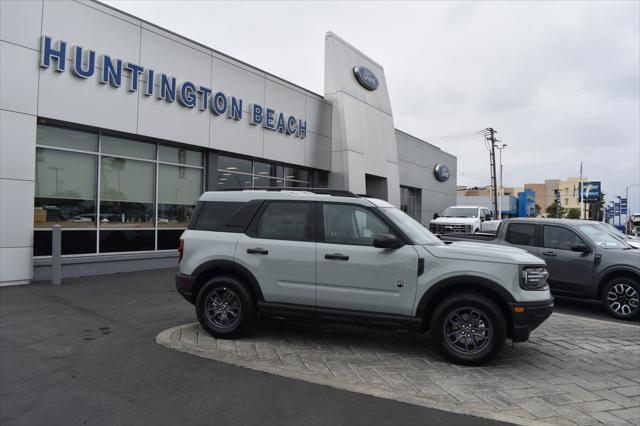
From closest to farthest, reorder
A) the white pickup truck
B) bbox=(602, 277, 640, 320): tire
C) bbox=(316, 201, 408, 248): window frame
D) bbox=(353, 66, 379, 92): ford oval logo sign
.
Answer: bbox=(316, 201, 408, 248): window frame
bbox=(602, 277, 640, 320): tire
the white pickup truck
bbox=(353, 66, 379, 92): ford oval logo sign

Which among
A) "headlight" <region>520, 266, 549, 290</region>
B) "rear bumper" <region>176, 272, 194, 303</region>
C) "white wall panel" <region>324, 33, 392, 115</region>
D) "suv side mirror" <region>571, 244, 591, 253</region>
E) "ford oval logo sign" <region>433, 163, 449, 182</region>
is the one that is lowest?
"rear bumper" <region>176, 272, 194, 303</region>

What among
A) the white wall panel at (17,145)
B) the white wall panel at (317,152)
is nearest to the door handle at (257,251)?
the white wall panel at (17,145)

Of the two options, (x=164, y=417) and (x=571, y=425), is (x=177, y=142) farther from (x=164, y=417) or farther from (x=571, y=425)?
(x=571, y=425)

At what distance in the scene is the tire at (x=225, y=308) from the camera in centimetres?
546

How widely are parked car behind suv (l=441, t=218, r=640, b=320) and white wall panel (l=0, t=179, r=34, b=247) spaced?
10.1 m

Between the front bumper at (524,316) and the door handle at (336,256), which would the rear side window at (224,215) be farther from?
the front bumper at (524,316)

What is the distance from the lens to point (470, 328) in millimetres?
4758

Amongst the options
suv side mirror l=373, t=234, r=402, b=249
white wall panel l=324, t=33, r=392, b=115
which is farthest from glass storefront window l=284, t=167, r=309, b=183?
suv side mirror l=373, t=234, r=402, b=249

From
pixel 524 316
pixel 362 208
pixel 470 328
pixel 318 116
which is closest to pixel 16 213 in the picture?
pixel 362 208

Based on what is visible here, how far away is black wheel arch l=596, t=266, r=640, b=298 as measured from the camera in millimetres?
7457

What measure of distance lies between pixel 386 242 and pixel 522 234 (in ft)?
17.6

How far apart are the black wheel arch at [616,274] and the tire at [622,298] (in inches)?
2.1

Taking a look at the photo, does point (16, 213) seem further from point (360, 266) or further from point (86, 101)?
point (360, 266)

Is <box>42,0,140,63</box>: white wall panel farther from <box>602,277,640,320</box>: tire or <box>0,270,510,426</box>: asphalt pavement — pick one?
<box>602,277,640,320</box>: tire
